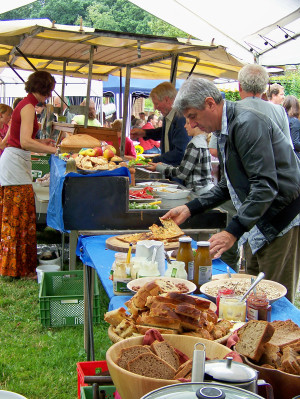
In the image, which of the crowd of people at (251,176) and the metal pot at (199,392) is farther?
the crowd of people at (251,176)

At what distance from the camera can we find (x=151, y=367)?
4.20 feet

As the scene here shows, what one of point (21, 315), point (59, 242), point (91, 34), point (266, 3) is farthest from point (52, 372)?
point (266, 3)

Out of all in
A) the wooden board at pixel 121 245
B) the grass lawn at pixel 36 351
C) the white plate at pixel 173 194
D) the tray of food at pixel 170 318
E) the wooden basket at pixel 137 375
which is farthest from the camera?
the white plate at pixel 173 194

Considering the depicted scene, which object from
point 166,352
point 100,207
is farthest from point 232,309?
point 100,207

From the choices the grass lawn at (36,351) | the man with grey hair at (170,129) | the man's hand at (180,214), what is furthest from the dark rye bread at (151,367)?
the man with grey hair at (170,129)

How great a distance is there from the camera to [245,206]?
2.57 metres

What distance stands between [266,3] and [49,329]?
535 cm

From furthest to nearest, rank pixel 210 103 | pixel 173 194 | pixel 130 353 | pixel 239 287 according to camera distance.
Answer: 1. pixel 173 194
2. pixel 210 103
3. pixel 239 287
4. pixel 130 353

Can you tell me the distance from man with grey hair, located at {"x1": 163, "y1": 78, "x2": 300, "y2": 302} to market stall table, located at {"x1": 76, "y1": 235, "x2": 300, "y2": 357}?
0.30 metres

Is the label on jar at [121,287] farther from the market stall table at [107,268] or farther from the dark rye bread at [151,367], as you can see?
the dark rye bread at [151,367]

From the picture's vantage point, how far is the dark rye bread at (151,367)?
126 centimetres

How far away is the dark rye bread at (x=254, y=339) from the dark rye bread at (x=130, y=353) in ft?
0.86

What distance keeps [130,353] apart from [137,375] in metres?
0.13

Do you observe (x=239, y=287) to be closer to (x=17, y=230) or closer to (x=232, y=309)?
(x=232, y=309)
